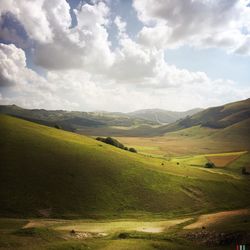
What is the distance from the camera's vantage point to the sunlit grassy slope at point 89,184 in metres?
56.7

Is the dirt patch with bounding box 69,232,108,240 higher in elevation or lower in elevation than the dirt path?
higher

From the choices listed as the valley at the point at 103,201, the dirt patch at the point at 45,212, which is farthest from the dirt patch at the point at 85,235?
the dirt patch at the point at 45,212

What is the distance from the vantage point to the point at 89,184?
6538cm

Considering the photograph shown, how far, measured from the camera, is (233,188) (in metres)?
82.8

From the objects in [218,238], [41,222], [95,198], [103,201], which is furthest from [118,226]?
[218,238]

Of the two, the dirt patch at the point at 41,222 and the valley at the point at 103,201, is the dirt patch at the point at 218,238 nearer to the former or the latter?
the valley at the point at 103,201

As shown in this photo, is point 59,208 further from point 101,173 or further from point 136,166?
point 136,166

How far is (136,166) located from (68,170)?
2035cm

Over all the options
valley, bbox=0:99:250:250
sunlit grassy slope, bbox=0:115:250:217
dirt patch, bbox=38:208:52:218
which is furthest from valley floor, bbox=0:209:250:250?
sunlit grassy slope, bbox=0:115:250:217

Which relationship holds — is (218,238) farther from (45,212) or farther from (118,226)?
(45,212)

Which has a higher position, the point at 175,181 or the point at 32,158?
the point at 32,158

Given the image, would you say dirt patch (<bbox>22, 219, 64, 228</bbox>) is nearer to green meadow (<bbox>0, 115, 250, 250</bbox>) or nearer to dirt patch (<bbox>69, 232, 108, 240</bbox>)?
green meadow (<bbox>0, 115, 250, 250</bbox>)

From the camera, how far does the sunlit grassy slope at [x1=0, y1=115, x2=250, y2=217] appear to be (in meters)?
56.7

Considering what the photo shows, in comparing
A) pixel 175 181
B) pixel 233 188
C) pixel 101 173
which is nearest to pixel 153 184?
pixel 175 181
